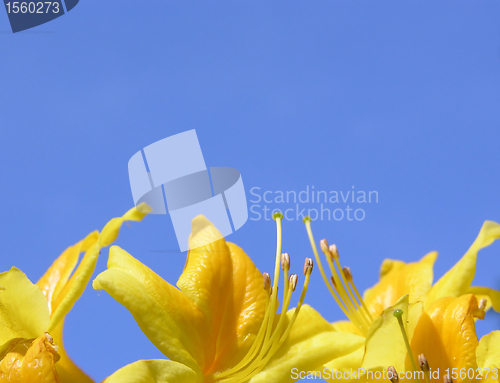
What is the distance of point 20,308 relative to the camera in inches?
67.3

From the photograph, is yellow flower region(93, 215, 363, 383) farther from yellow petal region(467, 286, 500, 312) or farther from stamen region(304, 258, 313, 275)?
yellow petal region(467, 286, 500, 312)

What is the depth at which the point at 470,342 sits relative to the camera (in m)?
1.73

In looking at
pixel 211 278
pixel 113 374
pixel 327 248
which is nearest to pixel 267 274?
pixel 211 278

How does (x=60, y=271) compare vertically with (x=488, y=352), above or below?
above

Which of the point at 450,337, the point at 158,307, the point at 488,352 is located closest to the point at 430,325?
the point at 450,337

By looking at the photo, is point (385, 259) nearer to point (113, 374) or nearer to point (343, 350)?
point (343, 350)

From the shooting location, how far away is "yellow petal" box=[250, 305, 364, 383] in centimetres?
186

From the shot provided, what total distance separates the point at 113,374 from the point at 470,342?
1.17 m

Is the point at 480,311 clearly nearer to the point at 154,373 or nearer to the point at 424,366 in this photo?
the point at 424,366

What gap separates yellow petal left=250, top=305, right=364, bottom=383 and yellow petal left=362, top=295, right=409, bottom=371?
213mm

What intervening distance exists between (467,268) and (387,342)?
55 centimetres

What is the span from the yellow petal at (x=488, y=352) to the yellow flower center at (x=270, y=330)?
623 mm

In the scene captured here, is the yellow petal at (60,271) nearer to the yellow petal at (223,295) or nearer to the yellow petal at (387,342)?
the yellow petal at (223,295)

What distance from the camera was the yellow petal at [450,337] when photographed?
5.67 ft
